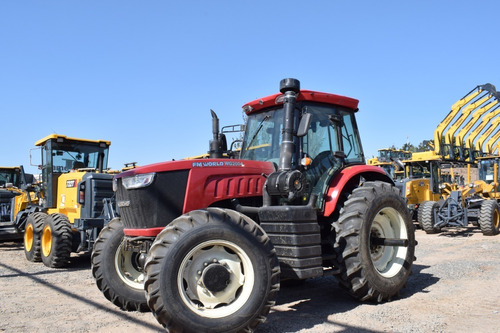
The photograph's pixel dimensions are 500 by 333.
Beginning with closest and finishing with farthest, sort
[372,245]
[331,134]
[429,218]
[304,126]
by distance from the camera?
[304,126]
[372,245]
[331,134]
[429,218]

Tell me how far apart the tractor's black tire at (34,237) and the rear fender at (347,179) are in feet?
21.3

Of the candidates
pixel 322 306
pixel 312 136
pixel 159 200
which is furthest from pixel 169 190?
pixel 322 306

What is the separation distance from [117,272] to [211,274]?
1.67 meters

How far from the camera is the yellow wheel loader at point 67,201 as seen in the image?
831 cm

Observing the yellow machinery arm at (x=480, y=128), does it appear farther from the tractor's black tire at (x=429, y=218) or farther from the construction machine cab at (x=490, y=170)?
the tractor's black tire at (x=429, y=218)

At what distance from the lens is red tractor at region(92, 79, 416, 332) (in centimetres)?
374

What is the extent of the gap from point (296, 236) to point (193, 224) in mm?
1053

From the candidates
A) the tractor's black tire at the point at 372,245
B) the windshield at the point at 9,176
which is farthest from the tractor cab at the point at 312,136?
the windshield at the point at 9,176

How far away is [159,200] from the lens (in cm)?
422

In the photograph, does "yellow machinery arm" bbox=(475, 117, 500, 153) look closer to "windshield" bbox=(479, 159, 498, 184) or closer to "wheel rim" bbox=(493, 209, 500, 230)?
"windshield" bbox=(479, 159, 498, 184)

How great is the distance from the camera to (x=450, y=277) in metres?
6.45

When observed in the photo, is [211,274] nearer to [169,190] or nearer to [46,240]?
[169,190]

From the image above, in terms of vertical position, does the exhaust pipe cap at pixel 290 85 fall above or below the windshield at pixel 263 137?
above

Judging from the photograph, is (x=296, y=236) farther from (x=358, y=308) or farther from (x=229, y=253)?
(x=358, y=308)
